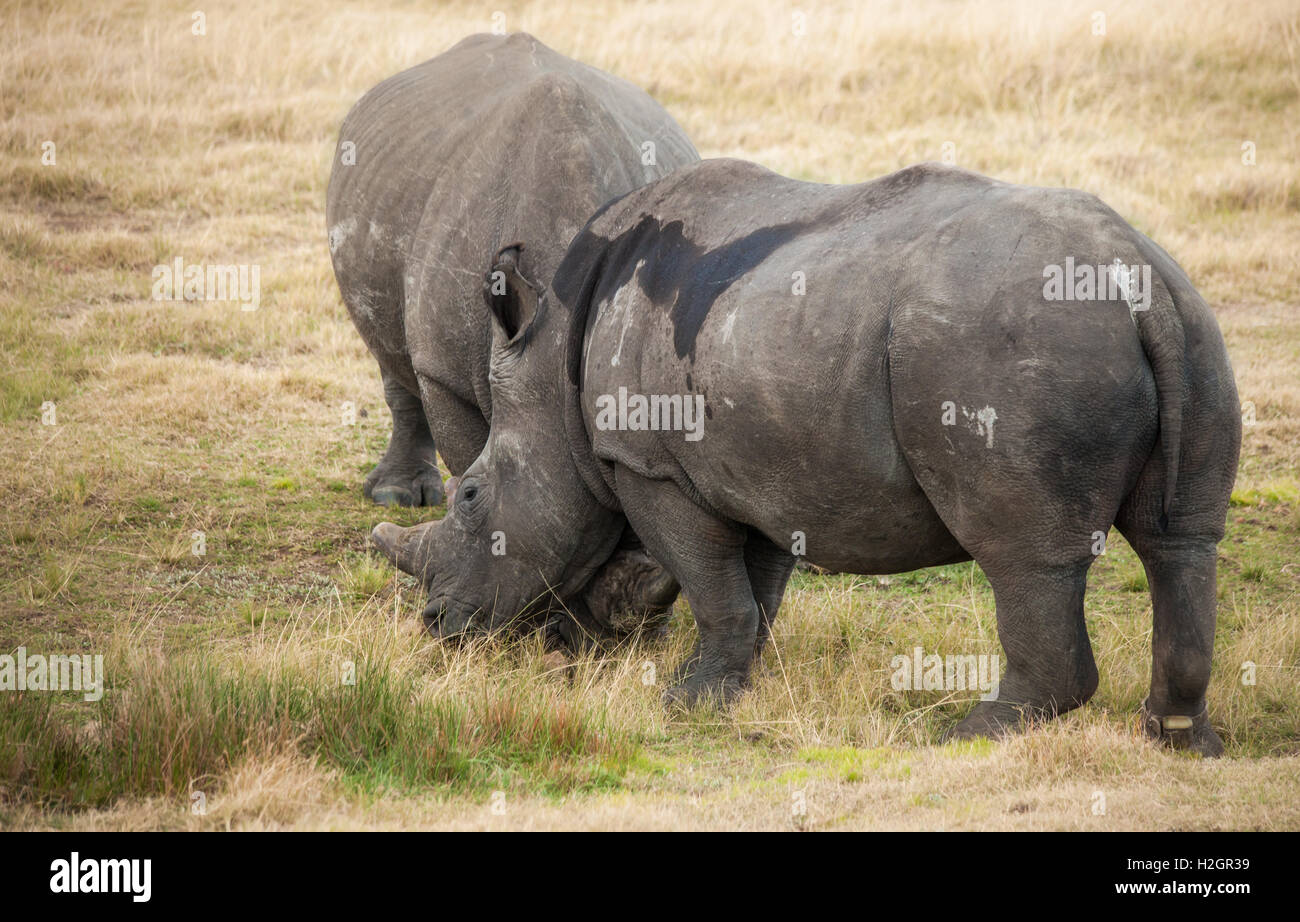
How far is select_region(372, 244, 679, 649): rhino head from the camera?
669 centimetres

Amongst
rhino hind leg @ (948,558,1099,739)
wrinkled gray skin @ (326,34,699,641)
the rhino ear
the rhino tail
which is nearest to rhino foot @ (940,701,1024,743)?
rhino hind leg @ (948,558,1099,739)

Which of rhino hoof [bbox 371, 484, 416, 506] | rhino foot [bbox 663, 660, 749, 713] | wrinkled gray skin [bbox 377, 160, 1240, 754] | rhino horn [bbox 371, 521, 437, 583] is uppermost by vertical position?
wrinkled gray skin [bbox 377, 160, 1240, 754]

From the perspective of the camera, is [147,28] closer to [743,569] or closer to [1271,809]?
[743,569]

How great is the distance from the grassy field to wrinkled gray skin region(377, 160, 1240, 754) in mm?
478

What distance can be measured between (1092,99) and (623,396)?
13.0m

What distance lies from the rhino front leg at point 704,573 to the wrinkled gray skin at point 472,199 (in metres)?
0.46

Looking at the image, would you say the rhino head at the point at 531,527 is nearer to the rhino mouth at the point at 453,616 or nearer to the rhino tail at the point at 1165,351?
the rhino mouth at the point at 453,616

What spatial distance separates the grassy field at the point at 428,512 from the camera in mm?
5051

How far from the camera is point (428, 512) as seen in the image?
9305mm

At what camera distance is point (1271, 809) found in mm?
4605

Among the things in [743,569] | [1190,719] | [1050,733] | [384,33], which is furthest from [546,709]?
[384,33]

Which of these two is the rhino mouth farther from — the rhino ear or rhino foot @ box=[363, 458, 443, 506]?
rhino foot @ box=[363, 458, 443, 506]

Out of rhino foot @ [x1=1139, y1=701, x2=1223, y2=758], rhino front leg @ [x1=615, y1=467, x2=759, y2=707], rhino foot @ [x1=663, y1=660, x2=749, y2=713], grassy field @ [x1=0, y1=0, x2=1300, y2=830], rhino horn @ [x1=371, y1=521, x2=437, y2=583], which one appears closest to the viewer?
grassy field @ [x1=0, y1=0, x2=1300, y2=830]

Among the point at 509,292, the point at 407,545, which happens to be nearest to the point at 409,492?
the point at 407,545
